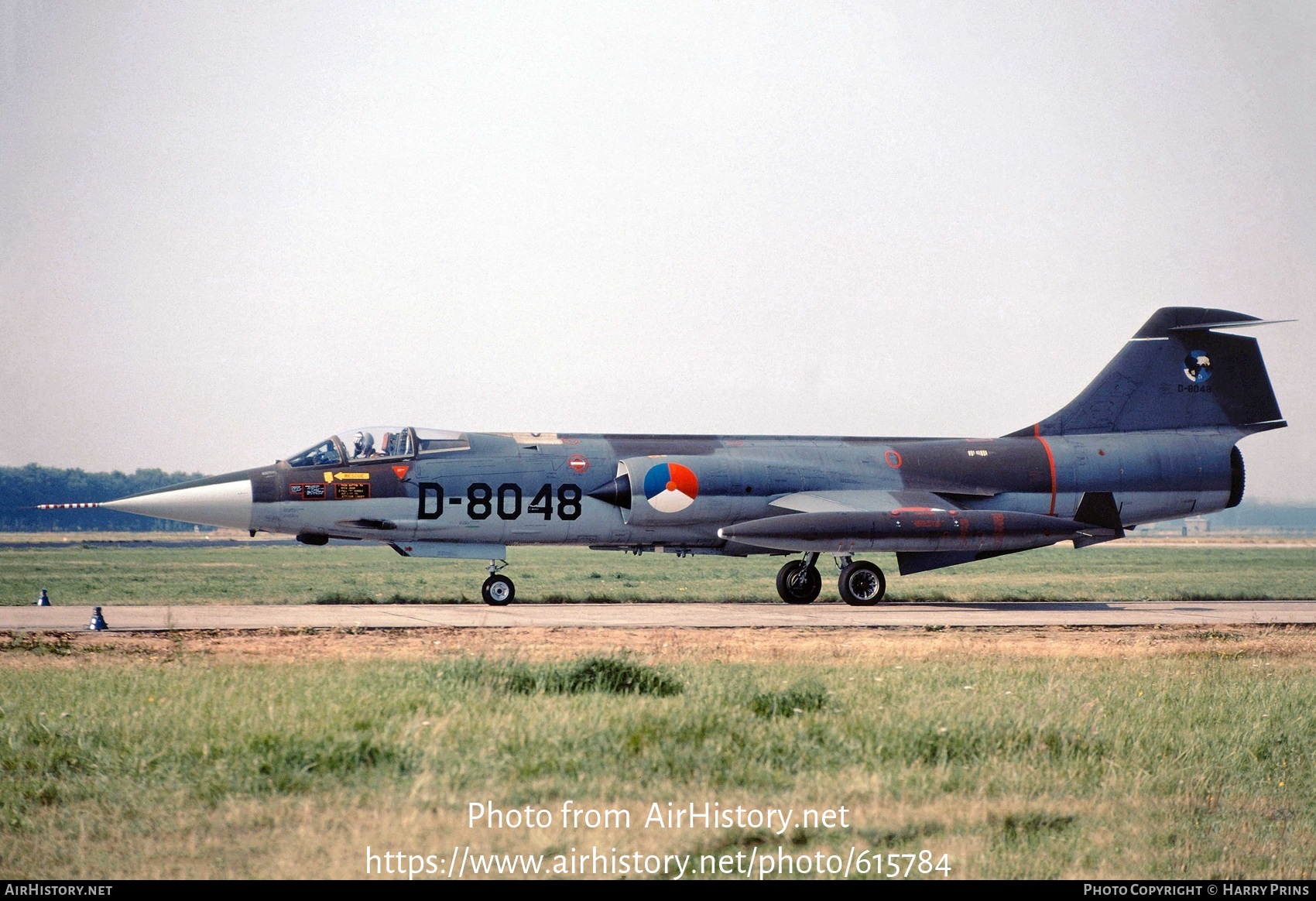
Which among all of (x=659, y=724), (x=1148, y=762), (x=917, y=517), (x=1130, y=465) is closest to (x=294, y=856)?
(x=659, y=724)

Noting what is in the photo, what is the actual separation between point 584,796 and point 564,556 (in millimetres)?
53246

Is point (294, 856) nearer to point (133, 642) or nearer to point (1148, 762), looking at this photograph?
point (1148, 762)

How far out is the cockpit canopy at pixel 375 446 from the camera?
21531 mm

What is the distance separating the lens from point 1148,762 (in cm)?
886

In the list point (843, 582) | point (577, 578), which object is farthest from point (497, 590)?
point (577, 578)

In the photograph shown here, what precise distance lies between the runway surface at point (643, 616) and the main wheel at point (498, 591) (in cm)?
39

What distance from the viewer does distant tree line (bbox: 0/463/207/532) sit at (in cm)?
13919

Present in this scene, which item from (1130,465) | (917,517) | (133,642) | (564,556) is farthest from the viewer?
(564,556)

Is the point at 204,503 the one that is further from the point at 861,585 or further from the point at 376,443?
the point at 861,585

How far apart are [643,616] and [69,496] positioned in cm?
15655

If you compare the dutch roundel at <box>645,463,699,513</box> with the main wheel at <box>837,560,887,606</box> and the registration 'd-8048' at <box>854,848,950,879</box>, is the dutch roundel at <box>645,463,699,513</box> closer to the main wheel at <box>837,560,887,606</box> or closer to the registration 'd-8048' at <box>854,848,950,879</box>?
the main wheel at <box>837,560,887,606</box>

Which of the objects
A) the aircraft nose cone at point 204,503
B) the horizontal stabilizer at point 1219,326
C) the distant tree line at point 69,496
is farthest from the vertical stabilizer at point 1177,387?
the distant tree line at point 69,496

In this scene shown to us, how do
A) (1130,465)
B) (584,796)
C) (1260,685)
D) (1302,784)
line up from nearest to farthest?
(584,796), (1302,784), (1260,685), (1130,465)

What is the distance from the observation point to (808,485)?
80.0 feet
